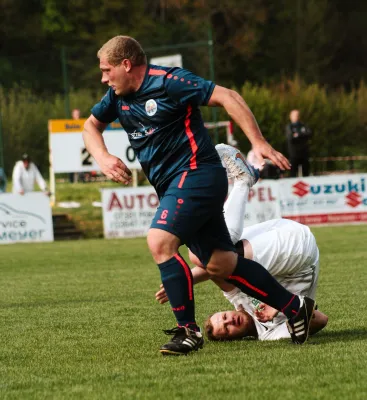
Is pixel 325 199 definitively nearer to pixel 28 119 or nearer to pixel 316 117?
pixel 28 119

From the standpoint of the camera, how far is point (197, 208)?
6109 millimetres

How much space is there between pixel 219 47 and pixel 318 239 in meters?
31.1

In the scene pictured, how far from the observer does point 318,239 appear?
17750 millimetres

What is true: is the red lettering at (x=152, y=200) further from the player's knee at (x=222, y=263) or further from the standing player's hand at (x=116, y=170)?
the standing player's hand at (x=116, y=170)

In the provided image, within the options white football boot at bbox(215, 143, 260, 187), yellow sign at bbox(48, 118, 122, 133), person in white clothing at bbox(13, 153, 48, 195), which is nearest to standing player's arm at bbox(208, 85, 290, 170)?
white football boot at bbox(215, 143, 260, 187)

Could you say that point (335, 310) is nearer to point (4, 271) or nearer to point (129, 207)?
point (4, 271)

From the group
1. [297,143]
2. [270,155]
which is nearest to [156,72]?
[270,155]

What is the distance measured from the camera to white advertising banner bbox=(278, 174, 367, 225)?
20922mm

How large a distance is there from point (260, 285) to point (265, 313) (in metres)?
0.51

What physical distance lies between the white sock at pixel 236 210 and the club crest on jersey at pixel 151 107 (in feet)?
4.05

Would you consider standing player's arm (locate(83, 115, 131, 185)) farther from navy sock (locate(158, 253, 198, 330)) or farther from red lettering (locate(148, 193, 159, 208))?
red lettering (locate(148, 193, 159, 208))

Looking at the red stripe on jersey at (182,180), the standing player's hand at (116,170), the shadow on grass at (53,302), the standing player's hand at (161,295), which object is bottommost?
the shadow on grass at (53,302)

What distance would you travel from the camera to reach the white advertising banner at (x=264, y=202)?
2042 cm

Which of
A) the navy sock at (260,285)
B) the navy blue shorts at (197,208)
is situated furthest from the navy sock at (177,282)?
the navy sock at (260,285)
